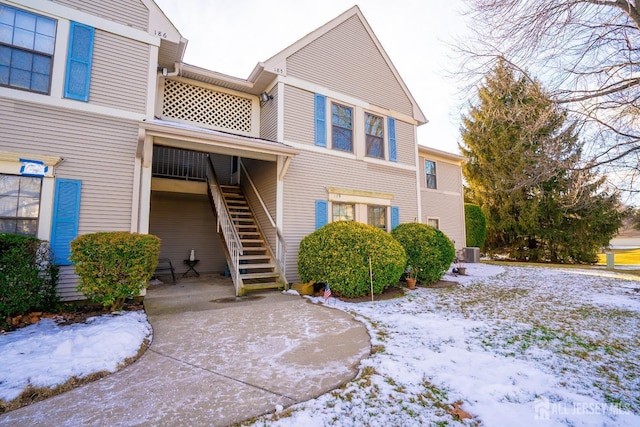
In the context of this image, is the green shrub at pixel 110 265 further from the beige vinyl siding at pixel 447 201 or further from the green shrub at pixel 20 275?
the beige vinyl siding at pixel 447 201

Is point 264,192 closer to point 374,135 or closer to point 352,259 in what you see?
point 352,259

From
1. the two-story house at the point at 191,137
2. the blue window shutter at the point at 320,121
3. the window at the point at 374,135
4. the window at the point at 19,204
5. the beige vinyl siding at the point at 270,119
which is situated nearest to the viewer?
the window at the point at 19,204

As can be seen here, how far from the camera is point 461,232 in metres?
15.6

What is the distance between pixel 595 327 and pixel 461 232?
11.4 m

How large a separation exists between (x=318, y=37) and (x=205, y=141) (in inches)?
209

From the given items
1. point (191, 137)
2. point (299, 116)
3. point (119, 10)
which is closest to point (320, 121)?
point (299, 116)

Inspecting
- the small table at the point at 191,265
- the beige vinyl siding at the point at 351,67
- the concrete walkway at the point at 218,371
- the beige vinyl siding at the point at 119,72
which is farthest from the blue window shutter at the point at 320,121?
the small table at the point at 191,265

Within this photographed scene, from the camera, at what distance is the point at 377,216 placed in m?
10.0

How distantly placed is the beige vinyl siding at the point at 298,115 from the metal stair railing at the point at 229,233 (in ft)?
8.37

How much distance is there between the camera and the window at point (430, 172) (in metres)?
14.5

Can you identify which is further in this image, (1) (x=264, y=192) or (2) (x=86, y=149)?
(1) (x=264, y=192)

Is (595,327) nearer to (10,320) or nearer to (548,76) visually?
(548,76)

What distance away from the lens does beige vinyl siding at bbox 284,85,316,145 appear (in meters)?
8.29

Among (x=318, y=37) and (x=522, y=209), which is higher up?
(x=318, y=37)
